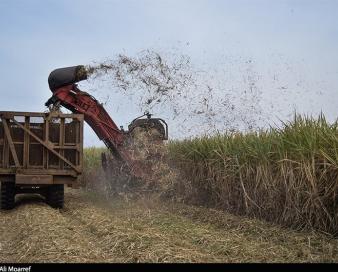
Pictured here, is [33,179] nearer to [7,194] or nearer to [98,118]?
[7,194]

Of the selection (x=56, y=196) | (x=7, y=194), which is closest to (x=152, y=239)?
(x=56, y=196)

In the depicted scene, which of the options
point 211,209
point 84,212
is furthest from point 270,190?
point 84,212

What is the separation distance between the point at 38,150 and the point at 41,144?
17 centimetres

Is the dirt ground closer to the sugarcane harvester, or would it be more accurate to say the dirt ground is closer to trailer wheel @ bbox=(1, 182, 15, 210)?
trailer wheel @ bbox=(1, 182, 15, 210)

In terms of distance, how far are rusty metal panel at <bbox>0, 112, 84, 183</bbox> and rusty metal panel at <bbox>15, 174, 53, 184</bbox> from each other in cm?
10

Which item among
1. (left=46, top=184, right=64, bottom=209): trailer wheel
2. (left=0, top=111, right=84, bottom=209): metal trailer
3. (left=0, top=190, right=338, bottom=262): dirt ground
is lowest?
(left=0, top=190, right=338, bottom=262): dirt ground

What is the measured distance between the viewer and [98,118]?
13.7 meters

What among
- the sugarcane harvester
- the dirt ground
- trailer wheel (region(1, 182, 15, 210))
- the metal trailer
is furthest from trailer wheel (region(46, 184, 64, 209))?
the sugarcane harvester

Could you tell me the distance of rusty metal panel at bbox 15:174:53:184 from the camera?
11703 millimetres

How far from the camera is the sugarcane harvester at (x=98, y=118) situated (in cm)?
1316

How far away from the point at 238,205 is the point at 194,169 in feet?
8.47

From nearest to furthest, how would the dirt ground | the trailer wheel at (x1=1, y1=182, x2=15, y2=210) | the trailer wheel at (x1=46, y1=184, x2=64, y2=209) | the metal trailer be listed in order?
the dirt ground < the metal trailer < the trailer wheel at (x1=1, y1=182, x2=15, y2=210) < the trailer wheel at (x1=46, y1=184, x2=64, y2=209)

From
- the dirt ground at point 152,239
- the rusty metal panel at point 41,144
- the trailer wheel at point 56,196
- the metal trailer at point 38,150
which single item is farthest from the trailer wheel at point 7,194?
the dirt ground at point 152,239

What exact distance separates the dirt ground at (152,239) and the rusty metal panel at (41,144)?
1115 millimetres
